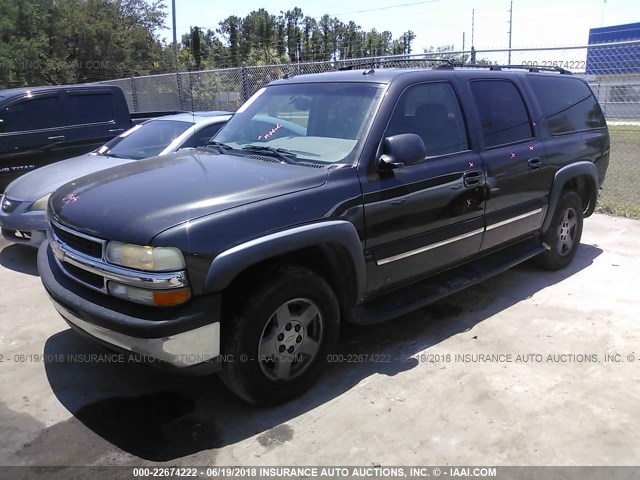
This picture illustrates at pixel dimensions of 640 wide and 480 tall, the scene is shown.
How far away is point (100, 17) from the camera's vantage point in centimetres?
3403

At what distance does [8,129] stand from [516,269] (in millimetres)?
7352

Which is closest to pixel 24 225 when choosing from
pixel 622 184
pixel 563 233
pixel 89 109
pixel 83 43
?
pixel 89 109

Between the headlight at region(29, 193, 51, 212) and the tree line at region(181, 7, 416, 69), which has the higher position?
the tree line at region(181, 7, 416, 69)

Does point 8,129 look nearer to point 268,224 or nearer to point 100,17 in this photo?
point 268,224

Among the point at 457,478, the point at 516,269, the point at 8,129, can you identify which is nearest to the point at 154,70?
the point at 8,129

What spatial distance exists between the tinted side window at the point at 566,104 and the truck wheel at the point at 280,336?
3161 mm

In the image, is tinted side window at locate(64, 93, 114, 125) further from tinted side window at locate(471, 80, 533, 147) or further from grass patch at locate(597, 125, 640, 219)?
grass patch at locate(597, 125, 640, 219)

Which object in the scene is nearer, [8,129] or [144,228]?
[144,228]

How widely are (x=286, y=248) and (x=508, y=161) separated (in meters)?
2.40

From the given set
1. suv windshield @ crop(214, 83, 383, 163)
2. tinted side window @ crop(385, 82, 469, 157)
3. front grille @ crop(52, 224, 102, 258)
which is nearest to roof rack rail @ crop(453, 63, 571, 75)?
tinted side window @ crop(385, 82, 469, 157)

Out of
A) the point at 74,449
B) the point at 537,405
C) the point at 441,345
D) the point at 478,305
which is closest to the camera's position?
the point at 74,449

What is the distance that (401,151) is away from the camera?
135 inches

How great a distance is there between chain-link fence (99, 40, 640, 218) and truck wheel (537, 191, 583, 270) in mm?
2367

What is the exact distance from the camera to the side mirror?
344cm
